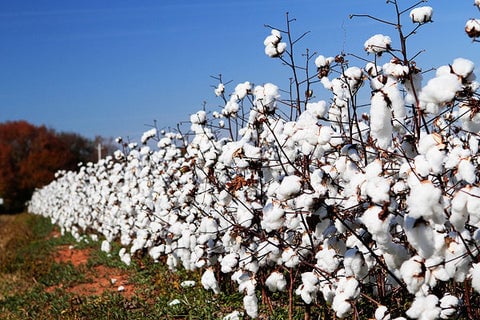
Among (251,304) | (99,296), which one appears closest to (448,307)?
(251,304)

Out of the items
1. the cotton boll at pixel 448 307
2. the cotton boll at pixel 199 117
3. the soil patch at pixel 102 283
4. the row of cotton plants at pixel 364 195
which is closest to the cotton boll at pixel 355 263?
the row of cotton plants at pixel 364 195

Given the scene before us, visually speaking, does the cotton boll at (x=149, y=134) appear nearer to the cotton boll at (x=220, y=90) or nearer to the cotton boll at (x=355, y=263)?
the cotton boll at (x=220, y=90)

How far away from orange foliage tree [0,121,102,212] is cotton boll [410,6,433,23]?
38688 mm

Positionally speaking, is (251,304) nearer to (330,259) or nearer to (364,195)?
(330,259)

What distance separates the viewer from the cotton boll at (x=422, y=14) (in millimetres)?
2928

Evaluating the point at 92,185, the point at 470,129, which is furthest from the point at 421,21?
the point at 92,185

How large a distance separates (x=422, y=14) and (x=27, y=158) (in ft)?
139

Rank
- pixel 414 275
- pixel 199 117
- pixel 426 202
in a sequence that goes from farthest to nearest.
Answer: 1. pixel 199 117
2. pixel 414 275
3. pixel 426 202

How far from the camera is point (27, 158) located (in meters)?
41.7

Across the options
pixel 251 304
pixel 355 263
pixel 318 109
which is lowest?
pixel 251 304

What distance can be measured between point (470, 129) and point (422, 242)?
2.35 feet

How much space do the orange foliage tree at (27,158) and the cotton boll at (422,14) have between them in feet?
127

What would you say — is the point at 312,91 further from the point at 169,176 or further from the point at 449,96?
the point at 169,176

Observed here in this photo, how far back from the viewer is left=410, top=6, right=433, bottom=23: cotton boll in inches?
115
